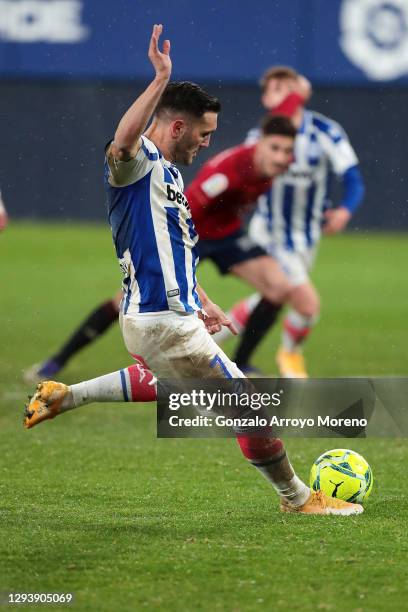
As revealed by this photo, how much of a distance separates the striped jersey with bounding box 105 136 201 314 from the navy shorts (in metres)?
3.82

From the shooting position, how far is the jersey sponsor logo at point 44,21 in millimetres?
18781

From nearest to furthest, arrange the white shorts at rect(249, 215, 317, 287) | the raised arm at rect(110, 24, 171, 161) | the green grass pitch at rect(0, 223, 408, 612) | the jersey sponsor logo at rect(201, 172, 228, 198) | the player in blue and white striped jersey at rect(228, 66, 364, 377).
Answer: the green grass pitch at rect(0, 223, 408, 612)
the raised arm at rect(110, 24, 171, 161)
the jersey sponsor logo at rect(201, 172, 228, 198)
the player in blue and white striped jersey at rect(228, 66, 364, 377)
the white shorts at rect(249, 215, 317, 287)

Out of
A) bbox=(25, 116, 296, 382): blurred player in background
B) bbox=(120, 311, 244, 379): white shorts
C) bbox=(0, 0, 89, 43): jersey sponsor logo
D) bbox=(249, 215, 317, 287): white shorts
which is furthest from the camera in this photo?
bbox=(0, 0, 89, 43): jersey sponsor logo

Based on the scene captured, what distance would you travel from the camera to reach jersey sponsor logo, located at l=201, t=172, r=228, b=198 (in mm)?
8258

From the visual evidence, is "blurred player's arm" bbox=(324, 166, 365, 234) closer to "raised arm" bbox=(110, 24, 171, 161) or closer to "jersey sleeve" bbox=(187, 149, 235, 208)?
"jersey sleeve" bbox=(187, 149, 235, 208)

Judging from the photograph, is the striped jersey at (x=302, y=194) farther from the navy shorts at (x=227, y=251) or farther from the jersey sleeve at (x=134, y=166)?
the jersey sleeve at (x=134, y=166)

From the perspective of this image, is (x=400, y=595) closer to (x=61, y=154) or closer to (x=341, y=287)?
(x=341, y=287)

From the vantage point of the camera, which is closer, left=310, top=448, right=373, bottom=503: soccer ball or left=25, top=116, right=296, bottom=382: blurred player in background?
left=310, top=448, right=373, bottom=503: soccer ball

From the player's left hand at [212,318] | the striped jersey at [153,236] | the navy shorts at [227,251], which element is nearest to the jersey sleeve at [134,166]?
the striped jersey at [153,236]

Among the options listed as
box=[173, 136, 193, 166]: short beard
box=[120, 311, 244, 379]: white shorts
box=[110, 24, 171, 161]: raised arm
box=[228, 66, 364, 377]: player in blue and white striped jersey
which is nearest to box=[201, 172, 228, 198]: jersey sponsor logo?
box=[228, 66, 364, 377]: player in blue and white striped jersey

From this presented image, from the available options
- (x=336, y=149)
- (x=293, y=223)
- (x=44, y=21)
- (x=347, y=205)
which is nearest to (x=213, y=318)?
(x=347, y=205)

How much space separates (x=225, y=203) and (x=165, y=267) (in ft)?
12.3

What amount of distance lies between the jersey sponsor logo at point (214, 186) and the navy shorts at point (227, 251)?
544 millimetres

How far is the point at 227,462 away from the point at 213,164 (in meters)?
2.61
